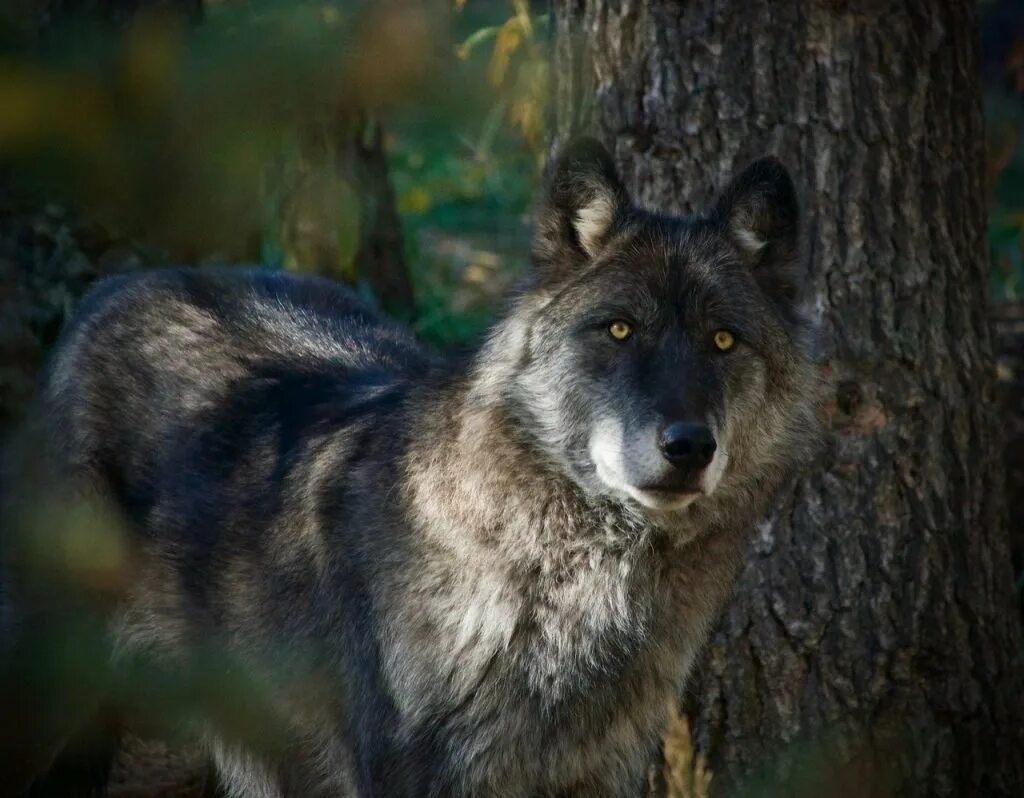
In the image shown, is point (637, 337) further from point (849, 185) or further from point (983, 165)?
point (983, 165)

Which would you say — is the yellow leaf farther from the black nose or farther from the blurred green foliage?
the blurred green foliage

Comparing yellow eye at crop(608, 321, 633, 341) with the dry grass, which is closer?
the dry grass

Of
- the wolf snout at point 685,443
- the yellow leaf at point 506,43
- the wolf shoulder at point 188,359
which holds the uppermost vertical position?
the yellow leaf at point 506,43

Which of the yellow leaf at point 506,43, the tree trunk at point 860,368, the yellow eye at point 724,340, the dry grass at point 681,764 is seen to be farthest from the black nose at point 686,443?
the tree trunk at point 860,368

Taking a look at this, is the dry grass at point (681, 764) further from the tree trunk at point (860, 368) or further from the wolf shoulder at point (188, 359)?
the wolf shoulder at point (188, 359)

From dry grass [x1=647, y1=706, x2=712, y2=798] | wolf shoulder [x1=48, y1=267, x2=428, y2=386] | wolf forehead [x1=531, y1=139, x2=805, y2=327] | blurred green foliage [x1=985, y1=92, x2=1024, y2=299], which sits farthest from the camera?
blurred green foliage [x1=985, y1=92, x2=1024, y2=299]

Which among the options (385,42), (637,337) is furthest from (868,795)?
(385,42)

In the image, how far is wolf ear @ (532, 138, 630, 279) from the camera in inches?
145

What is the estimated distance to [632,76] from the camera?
4621 millimetres

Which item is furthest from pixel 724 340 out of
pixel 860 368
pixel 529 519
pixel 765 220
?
pixel 860 368

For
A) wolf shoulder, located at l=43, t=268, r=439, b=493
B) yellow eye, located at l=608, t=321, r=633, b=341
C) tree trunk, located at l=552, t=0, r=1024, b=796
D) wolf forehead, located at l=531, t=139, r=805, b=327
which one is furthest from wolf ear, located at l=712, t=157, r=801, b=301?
wolf shoulder, located at l=43, t=268, r=439, b=493

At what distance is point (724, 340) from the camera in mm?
3580

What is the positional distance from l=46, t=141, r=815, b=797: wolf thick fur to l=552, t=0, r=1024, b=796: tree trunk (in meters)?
0.76

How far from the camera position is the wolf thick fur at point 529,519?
11.5 ft
